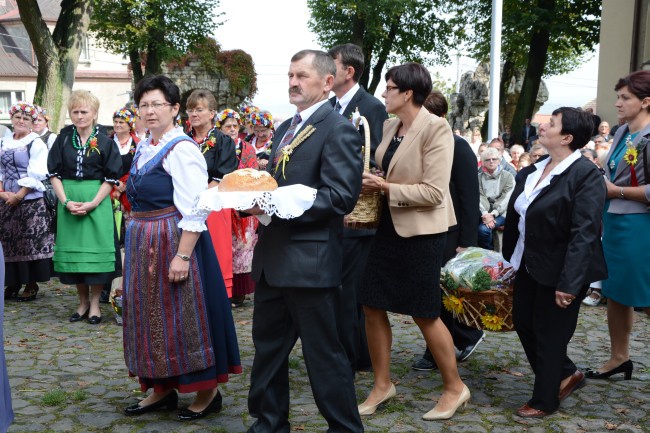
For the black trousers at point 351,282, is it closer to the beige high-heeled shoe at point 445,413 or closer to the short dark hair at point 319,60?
the beige high-heeled shoe at point 445,413

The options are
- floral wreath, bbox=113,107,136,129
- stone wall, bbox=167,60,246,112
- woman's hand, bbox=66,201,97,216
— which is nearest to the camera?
woman's hand, bbox=66,201,97,216

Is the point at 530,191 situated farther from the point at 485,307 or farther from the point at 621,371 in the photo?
the point at 621,371

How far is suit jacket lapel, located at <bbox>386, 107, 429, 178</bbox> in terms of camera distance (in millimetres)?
4523

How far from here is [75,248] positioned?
7285mm

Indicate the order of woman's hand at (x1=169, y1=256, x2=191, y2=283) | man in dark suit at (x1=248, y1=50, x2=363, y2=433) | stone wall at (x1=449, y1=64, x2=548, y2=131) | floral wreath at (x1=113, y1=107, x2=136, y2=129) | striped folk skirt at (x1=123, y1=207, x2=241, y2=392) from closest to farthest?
man in dark suit at (x1=248, y1=50, x2=363, y2=433) → woman's hand at (x1=169, y1=256, x2=191, y2=283) → striped folk skirt at (x1=123, y1=207, x2=241, y2=392) → floral wreath at (x1=113, y1=107, x2=136, y2=129) → stone wall at (x1=449, y1=64, x2=548, y2=131)

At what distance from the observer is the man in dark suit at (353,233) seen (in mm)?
5059

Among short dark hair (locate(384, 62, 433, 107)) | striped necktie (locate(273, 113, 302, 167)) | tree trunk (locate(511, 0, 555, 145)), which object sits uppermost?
tree trunk (locate(511, 0, 555, 145))

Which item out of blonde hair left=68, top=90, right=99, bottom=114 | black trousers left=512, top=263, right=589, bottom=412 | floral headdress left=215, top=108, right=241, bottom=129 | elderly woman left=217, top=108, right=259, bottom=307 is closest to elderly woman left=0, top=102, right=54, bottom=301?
blonde hair left=68, top=90, right=99, bottom=114

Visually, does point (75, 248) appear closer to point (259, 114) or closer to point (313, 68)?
point (259, 114)

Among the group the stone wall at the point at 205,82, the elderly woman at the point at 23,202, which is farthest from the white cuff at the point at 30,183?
the stone wall at the point at 205,82

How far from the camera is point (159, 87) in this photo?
449cm

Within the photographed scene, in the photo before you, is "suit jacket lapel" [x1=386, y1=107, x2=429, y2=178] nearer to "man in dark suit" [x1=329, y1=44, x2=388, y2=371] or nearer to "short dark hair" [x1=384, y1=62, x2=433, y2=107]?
"short dark hair" [x1=384, y1=62, x2=433, y2=107]

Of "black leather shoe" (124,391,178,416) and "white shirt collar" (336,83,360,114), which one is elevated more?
"white shirt collar" (336,83,360,114)

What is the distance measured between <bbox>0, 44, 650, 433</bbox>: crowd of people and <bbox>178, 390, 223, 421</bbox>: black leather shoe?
0.5 inches
